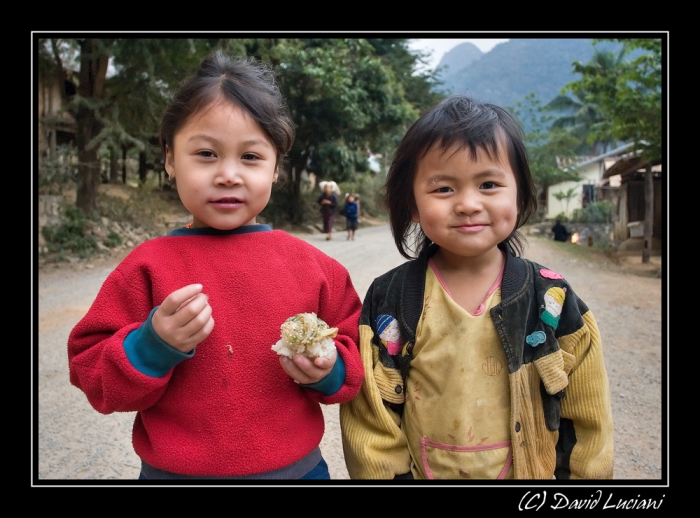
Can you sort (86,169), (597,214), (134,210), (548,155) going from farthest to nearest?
(548,155), (597,214), (134,210), (86,169)

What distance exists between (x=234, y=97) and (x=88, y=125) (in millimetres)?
10529

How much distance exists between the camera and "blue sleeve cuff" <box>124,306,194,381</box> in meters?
1.26

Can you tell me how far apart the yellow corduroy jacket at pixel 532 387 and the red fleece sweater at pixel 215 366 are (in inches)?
5.6

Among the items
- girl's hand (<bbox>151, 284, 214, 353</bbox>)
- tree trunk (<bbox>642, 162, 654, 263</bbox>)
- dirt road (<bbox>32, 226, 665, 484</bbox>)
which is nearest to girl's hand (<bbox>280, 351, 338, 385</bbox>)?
girl's hand (<bbox>151, 284, 214, 353</bbox>)

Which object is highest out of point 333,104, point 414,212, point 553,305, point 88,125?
point 333,104

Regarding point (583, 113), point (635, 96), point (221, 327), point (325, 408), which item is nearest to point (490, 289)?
point (221, 327)

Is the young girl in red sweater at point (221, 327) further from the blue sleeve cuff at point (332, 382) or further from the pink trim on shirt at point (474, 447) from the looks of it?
the pink trim on shirt at point (474, 447)

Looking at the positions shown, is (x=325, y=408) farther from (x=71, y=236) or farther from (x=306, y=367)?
(x=71, y=236)

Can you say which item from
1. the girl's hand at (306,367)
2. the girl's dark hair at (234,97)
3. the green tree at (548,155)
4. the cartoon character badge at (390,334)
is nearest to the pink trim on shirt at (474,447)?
the cartoon character badge at (390,334)

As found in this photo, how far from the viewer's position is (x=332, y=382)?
143cm

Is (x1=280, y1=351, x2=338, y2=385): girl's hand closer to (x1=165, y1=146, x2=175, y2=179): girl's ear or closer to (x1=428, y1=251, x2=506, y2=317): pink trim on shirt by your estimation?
(x1=428, y1=251, x2=506, y2=317): pink trim on shirt

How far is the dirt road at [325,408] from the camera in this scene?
10.1 ft

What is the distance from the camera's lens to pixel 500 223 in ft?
4.99
